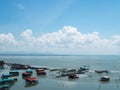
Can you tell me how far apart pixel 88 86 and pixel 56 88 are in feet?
28.9

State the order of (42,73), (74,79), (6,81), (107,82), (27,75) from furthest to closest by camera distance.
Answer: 1. (42,73)
2. (27,75)
3. (74,79)
4. (107,82)
5. (6,81)

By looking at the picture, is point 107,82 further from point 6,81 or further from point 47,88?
point 6,81

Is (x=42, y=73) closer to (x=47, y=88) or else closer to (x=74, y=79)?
(x=74, y=79)

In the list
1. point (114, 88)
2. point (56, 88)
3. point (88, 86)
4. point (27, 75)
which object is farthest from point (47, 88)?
point (27, 75)

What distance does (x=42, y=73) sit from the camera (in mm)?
84688

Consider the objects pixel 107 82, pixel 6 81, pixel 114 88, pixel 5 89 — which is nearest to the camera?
pixel 5 89

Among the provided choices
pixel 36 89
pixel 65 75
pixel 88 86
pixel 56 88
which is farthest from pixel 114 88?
pixel 65 75

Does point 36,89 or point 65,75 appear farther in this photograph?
point 65,75

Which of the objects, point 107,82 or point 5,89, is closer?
point 5,89

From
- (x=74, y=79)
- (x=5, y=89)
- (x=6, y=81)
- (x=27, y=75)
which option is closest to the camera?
(x=5, y=89)

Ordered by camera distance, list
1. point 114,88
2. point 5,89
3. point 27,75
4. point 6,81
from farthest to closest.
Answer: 1. point 27,75
2. point 6,81
3. point 114,88
4. point 5,89

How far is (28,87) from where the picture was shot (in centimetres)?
5834

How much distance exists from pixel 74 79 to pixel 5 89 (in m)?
25.8

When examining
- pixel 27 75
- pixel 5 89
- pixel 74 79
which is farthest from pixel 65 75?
pixel 5 89
